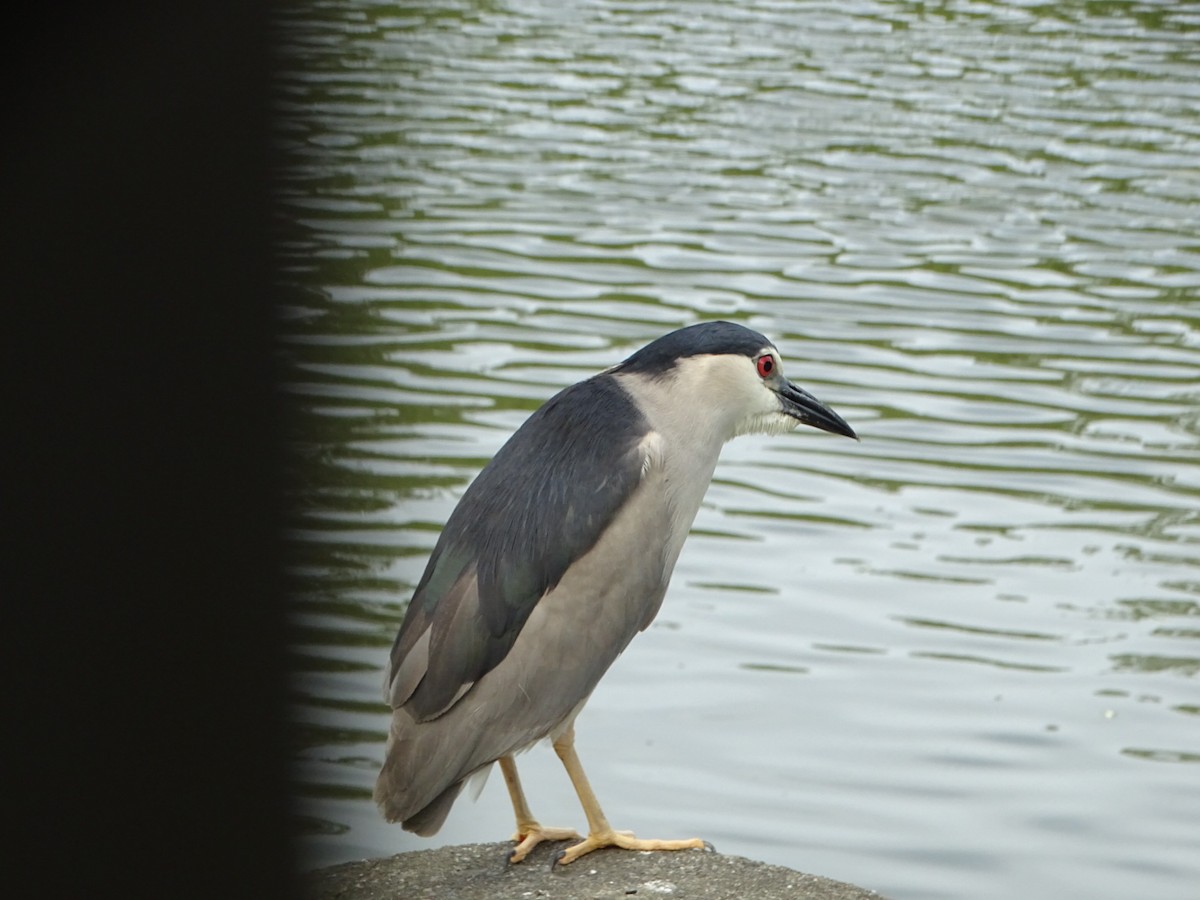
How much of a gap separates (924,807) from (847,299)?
5.08m

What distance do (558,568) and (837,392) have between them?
229 inches

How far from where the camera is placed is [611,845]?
4777 mm

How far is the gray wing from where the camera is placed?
4.41 m

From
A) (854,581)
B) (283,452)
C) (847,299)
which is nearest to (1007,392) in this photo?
(847,299)

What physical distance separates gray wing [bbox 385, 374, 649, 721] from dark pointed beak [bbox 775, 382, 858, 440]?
0.53m

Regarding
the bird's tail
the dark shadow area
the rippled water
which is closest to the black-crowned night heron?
the bird's tail

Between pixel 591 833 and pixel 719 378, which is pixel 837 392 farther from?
pixel 591 833

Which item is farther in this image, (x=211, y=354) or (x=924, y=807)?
(x=924, y=807)

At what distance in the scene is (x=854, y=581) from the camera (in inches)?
340

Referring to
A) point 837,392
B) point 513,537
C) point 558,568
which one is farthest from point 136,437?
point 837,392

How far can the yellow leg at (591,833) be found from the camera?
4.68 meters

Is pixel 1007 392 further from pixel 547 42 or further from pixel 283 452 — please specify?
pixel 283 452

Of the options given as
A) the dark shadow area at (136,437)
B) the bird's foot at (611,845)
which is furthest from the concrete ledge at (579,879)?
the dark shadow area at (136,437)

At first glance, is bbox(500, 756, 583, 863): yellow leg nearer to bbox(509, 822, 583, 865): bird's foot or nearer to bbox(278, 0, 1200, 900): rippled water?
bbox(509, 822, 583, 865): bird's foot
